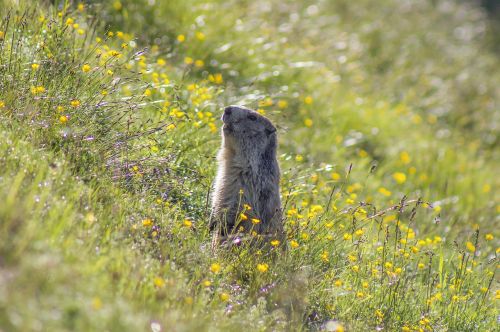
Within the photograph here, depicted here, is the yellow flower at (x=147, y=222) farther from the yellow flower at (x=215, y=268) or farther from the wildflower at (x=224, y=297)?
the wildflower at (x=224, y=297)

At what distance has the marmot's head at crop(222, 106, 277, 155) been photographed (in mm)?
6652

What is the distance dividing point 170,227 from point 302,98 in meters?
4.85

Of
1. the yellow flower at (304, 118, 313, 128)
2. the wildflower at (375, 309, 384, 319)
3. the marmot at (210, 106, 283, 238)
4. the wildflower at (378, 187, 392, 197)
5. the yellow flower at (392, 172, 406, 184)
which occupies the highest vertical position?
the marmot at (210, 106, 283, 238)

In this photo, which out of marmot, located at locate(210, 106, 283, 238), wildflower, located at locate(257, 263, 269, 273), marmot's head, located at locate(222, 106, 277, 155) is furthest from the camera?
marmot's head, located at locate(222, 106, 277, 155)

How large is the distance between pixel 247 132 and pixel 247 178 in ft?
1.81

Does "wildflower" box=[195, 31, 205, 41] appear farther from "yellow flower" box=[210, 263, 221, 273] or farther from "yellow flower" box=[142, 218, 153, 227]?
"yellow flower" box=[210, 263, 221, 273]

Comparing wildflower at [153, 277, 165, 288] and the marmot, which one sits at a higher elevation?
wildflower at [153, 277, 165, 288]

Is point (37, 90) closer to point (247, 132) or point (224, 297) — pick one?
point (247, 132)

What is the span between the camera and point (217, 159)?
6695mm

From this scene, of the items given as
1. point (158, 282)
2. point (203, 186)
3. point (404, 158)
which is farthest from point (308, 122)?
point (158, 282)

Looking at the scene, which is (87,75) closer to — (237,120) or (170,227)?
(237,120)

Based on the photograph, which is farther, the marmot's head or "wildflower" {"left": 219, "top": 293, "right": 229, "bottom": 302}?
the marmot's head

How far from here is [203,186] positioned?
21.2 ft

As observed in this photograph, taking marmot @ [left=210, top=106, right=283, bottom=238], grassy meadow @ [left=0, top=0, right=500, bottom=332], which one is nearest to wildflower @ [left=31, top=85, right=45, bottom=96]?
grassy meadow @ [left=0, top=0, right=500, bottom=332]
